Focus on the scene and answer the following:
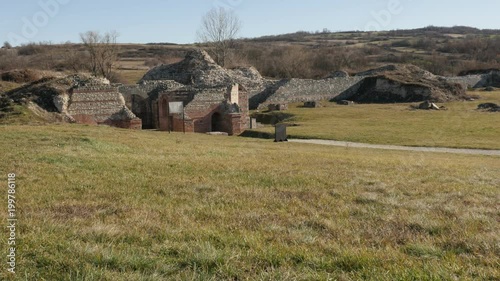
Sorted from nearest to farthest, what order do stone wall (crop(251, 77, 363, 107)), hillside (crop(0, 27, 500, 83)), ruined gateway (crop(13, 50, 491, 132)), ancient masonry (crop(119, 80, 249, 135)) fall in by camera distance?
ruined gateway (crop(13, 50, 491, 132)) < ancient masonry (crop(119, 80, 249, 135)) < stone wall (crop(251, 77, 363, 107)) < hillside (crop(0, 27, 500, 83))

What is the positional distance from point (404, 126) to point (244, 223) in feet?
84.6

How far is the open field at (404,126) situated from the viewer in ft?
77.7

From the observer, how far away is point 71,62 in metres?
58.0

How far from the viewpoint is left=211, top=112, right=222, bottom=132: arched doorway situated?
29641 mm

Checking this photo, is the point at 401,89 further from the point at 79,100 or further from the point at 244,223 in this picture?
the point at 244,223

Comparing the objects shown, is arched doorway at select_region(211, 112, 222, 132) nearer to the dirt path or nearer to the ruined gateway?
the ruined gateway

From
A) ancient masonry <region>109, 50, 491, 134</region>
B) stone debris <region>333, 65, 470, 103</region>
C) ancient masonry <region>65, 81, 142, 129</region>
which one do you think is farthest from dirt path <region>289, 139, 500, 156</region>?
stone debris <region>333, 65, 470, 103</region>

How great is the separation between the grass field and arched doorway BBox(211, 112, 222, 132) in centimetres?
1987

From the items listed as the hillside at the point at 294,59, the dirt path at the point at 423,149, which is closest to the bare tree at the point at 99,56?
the hillside at the point at 294,59

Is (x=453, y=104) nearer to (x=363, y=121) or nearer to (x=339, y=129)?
(x=363, y=121)

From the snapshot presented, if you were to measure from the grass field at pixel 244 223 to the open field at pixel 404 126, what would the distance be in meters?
14.5

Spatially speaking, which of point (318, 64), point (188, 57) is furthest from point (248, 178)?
point (318, 64)

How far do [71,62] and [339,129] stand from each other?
41.4 m

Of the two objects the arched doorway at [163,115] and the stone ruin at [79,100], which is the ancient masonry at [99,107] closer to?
the stone ruin at [79,100]
